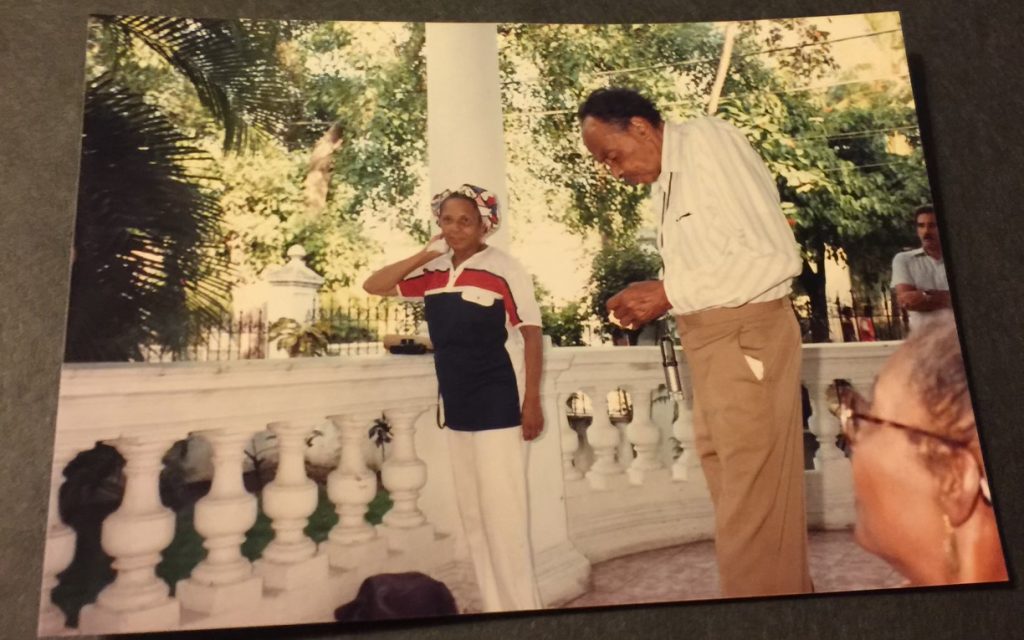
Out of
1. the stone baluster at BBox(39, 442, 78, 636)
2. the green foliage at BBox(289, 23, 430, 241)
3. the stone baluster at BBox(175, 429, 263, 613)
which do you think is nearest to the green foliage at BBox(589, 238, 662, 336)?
the green foliage at BBox(289, 23, 430, 241)

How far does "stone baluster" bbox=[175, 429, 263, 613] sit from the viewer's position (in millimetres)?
1236

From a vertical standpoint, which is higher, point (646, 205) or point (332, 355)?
point (646, 205)

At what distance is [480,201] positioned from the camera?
55.4 inches

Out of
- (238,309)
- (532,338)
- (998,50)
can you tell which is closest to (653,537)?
(532,338)

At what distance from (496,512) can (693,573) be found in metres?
0.39

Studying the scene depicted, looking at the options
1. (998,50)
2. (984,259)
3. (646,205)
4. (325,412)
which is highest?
(998,50)

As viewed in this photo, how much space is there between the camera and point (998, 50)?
170 cm

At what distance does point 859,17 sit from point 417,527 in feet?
4.88

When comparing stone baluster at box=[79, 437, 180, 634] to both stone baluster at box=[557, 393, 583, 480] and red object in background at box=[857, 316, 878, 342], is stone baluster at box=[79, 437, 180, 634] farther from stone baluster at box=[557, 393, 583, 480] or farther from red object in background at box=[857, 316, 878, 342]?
red object in background at box=[857, 316, 878, 342]

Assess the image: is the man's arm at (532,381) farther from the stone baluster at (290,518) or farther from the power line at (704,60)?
the power line at (704,60)

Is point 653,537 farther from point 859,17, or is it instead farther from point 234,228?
point 859,17

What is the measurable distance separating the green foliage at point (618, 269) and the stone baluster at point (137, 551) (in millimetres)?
873

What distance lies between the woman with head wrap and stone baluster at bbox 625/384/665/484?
0.63 feet

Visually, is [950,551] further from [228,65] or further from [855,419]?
[228,65]
